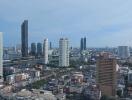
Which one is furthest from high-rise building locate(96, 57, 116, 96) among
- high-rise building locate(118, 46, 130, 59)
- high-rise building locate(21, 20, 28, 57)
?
high-rise building locate(118, 46, 130, 59)

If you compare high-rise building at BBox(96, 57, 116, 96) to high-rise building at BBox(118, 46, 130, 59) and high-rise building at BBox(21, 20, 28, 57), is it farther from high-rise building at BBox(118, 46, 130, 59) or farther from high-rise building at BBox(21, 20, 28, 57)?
high-rise building at BBox(118, 46, 130, 59)

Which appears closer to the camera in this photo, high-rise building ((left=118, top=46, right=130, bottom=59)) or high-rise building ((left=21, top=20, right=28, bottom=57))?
high-rise building ((left=21, top=20, right=28, bottom=57))

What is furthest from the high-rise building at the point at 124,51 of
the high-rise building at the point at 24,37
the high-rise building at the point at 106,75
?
the high-rise building at the point at 106,75

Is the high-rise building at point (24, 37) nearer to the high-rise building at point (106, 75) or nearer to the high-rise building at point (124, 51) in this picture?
the high-rise building at point (124, 51)

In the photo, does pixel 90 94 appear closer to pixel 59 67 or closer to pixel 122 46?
pixel 59 67

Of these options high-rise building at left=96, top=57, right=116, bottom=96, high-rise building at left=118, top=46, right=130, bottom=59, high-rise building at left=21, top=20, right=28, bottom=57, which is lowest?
high-rise building at left=96, top=57, right=116, bottom=96

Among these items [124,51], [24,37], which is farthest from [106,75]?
A: [124,51]

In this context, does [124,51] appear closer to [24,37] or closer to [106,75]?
[24,37]

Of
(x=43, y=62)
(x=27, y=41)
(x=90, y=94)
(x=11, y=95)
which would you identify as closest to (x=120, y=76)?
(x=90, y=94)
